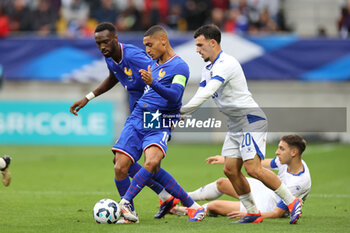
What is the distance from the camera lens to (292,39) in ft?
65.0

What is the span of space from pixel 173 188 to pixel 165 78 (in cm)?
Answer: 130

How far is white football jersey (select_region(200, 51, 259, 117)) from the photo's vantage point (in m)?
7.40

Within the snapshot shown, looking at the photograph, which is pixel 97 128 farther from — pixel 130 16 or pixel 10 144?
pixel 130 16

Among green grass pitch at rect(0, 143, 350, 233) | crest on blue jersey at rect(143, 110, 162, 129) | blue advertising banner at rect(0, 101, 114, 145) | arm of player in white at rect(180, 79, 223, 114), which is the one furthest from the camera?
blue advertising banner at rect(0, 101, 114, 145)

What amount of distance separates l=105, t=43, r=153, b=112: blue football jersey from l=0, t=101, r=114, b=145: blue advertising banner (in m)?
11.2

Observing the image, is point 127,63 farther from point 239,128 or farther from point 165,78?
point 239,128

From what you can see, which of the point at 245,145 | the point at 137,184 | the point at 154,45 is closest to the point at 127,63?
the point at 154,45

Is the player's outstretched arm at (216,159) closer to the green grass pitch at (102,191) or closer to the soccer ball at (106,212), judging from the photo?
the green grass pitch at (102,191)

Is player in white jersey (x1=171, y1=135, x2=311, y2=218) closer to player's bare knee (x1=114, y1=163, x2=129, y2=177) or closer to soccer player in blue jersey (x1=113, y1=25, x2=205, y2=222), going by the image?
soccer player in blue jersey (x1=113, y1=25, x2=205, y2=222)

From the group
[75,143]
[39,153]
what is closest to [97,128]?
[75,143]

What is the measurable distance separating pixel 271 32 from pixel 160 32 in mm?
14247

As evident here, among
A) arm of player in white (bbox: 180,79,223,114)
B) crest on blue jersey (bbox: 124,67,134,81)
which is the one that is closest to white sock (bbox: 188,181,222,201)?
arm of player in white (bbox: 180,79,223,114)

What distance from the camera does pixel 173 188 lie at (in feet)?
25.7

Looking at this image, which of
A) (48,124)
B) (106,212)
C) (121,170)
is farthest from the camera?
(48,124)
